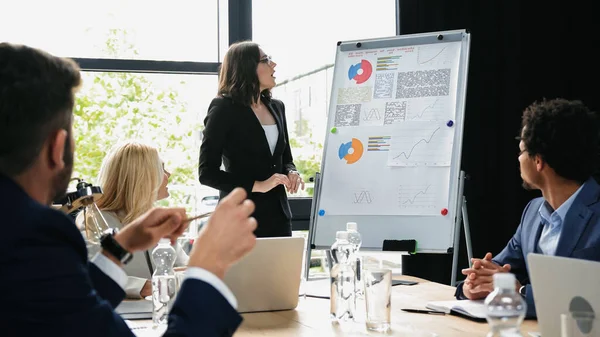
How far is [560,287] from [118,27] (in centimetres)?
331

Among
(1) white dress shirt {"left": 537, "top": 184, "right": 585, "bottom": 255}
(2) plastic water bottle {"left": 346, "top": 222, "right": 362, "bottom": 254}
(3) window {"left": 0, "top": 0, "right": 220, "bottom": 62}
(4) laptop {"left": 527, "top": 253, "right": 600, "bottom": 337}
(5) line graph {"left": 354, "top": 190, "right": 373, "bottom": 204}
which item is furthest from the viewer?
(3) window {"left": 0, "top": 0, "right": 220, "bottom": 62}

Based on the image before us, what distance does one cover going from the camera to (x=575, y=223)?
2.24 m

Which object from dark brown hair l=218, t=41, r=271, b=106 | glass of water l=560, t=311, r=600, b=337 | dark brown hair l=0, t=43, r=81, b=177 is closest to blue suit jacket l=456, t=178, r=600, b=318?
glass of water l=560, t=311, r=600, b=337

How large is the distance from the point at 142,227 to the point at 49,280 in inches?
19.9

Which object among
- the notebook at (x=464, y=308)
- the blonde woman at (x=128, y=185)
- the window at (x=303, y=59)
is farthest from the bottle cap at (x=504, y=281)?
the window at (x=303, y=59)

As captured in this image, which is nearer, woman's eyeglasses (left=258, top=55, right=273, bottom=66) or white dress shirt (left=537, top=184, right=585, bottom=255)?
white dress shirt (left=537, top=184, right=585, bottom=255)

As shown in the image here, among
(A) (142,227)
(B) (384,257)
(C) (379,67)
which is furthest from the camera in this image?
(B) (384,257)

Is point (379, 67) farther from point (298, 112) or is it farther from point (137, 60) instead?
point (137, 60)

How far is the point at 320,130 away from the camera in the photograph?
4484 millimetres

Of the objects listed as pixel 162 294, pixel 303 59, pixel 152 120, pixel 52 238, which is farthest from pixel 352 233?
pixel 303 59

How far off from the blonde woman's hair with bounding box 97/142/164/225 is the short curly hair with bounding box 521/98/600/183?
4.78 ft

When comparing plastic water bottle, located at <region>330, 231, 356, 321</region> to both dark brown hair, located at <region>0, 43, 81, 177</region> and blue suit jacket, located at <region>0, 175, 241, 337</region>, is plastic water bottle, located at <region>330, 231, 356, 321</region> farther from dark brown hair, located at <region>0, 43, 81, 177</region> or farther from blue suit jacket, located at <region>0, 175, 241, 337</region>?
dark brown hair, located at <region>0, 43, 81, 177</region>

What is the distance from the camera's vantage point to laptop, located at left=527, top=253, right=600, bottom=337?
136 centimetres

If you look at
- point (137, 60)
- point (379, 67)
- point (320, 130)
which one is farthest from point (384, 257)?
point (137, 60)
